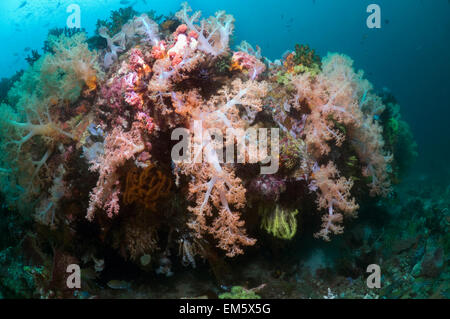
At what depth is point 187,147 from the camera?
4043mm

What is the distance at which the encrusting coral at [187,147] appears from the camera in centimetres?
384

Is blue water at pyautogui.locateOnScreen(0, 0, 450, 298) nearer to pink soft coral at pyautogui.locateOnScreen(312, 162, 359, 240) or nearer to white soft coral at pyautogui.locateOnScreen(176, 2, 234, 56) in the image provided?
pink soft coral at pyautogui.locateOnScreen(312, 162, 359, 240)

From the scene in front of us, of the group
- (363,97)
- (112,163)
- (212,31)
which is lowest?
(112,163)

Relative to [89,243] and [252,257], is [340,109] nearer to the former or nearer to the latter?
[252,257]

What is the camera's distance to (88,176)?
14.3 feet

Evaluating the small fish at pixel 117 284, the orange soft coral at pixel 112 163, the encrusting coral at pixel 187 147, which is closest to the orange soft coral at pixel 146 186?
the encrusting coral at pixel 187 147

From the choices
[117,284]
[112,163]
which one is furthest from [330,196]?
[117,284]

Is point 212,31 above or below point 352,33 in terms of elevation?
below

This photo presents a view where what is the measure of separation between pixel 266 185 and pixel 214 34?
3.02 m

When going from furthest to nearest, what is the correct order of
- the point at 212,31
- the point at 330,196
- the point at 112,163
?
the point at 212,31 < the point at 330,196 < the point at 112,163

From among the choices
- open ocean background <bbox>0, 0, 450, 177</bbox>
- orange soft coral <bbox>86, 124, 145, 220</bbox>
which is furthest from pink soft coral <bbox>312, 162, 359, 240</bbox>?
open ocean background <bbox>0, 0, 450, 177</bbox>

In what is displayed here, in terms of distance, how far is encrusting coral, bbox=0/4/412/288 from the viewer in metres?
3.84

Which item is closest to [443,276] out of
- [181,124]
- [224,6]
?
[181,124]

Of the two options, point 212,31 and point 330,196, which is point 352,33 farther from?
point 330,196
